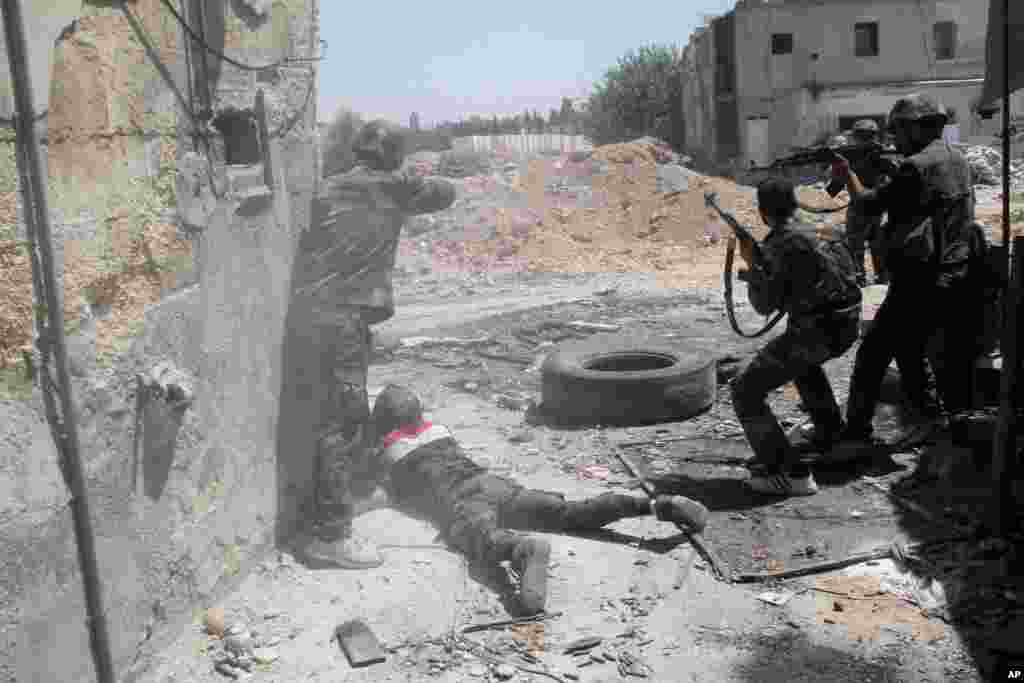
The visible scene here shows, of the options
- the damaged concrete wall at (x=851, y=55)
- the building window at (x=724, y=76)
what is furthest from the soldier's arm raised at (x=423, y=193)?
the building window at (x=724, y=76)

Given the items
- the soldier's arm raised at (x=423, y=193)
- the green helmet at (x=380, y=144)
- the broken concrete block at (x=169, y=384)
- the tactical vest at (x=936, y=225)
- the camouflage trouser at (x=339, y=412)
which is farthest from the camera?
the tactical vest at (x=936, y=225)

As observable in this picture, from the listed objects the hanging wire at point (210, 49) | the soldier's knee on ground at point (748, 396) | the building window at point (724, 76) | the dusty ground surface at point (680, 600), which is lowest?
the dusty ground surface at point (680, 600)

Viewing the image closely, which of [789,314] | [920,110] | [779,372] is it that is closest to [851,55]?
[920,110]

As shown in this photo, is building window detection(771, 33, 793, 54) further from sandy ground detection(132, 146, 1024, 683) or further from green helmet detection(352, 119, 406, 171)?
green helmet detection(352, 119, 406, 171)

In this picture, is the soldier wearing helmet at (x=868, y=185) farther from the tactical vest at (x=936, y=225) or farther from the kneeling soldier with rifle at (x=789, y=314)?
the kneeling soldier with rifle at (x=789, y=314)

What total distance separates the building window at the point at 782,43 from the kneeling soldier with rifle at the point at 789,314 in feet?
92.5

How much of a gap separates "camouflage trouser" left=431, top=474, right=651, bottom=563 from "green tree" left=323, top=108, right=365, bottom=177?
204 cm

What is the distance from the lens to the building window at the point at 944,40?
3092 cm

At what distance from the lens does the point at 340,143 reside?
5645 millimetres

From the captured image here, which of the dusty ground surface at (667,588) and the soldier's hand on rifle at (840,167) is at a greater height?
the soldier's hand on rifle at (840,167)

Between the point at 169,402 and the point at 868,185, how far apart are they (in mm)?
5011

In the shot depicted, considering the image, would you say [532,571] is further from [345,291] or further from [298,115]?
[298,115]

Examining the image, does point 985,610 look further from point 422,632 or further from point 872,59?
point 872,59

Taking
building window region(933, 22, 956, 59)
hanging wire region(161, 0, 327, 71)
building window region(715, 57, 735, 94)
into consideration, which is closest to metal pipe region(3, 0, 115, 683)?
hanging wire region(161, 0, 327, 71)
